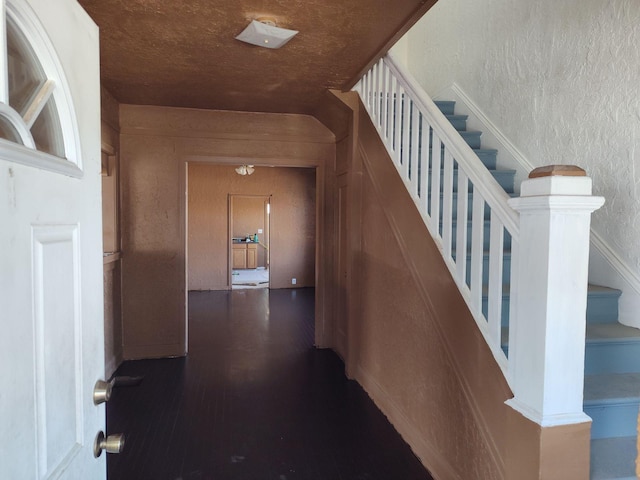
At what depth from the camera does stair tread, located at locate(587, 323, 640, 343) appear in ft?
6.68

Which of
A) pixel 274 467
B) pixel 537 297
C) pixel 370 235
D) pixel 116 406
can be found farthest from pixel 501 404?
pixel 116 406

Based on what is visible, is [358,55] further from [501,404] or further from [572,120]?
[501,404]

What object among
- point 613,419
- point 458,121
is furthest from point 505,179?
point 613,419

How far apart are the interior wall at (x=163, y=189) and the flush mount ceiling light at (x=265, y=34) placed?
1845mm

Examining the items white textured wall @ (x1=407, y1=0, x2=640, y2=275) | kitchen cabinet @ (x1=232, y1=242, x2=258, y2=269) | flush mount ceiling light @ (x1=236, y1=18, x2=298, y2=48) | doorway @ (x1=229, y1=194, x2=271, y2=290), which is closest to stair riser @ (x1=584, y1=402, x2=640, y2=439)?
white textured wall @ (x1=407, y1=0, x2=640, y2=275)

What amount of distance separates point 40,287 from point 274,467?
2.13 meters

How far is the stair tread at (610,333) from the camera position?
2.04 metres

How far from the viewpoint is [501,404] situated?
1705mm

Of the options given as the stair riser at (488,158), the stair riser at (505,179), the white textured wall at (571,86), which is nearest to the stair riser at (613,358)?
the white textured wall at (571,86)

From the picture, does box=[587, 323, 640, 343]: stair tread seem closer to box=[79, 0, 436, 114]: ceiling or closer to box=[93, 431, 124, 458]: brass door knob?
box=[79, 0, 436, 114]: ceiling

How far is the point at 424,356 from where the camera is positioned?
8.16 feet

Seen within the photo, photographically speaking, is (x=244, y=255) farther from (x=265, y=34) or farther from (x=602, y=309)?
(x=602, y=309)

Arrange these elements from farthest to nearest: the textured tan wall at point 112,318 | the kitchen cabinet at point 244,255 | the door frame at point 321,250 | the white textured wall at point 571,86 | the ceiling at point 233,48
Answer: the kitchen cabinet at point 244,255 → the door frame at point 321,250 → the textured tan wall at point 112,318 → the white textured wall at point 571,86 → the ceiling at point 233,48

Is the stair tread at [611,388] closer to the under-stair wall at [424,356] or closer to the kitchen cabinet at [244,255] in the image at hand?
the under-stair wall at [424,356]
